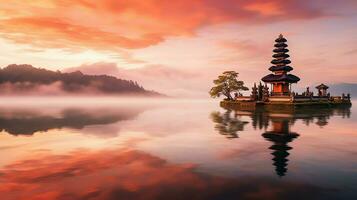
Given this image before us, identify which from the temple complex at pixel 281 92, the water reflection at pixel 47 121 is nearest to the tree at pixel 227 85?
the temple complex at pixel 281 92

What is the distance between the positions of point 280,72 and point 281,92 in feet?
30.1

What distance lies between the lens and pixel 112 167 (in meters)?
18.5

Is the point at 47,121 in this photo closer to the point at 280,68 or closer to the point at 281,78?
the point at 281,78

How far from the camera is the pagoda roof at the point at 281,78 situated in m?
79.3

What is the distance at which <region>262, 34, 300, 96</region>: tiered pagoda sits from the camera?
80.1m

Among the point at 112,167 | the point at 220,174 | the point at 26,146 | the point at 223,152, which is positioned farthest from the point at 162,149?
the point at 26,146

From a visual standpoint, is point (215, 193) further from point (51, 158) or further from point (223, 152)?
point (51, 158)

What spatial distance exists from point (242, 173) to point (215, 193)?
370cm

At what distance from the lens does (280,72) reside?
8462cm

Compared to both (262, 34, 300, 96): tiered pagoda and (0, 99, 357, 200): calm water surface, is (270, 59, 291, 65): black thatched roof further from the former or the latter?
(0, 99, 357, 200): calm water surface

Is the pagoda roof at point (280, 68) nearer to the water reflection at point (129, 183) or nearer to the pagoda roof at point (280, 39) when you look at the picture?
the pagoda roof at point (280, 39)

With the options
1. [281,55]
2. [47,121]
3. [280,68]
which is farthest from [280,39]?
[47,121]

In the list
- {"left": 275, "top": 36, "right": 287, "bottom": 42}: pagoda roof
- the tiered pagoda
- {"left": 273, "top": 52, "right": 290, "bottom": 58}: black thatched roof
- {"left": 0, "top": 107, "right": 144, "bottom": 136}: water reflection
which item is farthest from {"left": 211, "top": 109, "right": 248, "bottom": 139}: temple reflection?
{"left": 275, "top": 36, "right": 287, "bottom": 42}: pagoda roof

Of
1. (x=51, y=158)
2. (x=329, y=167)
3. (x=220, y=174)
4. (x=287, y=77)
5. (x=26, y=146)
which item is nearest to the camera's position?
(x=220, y=174)
